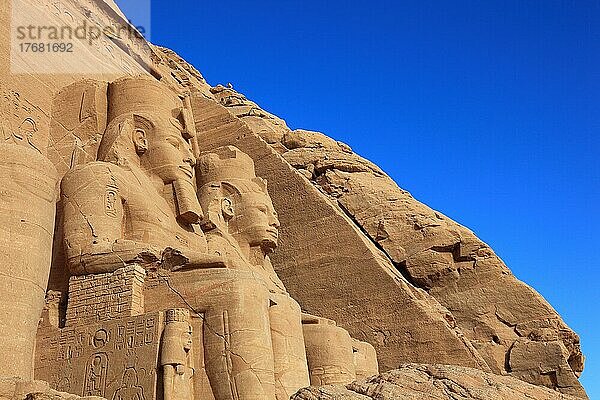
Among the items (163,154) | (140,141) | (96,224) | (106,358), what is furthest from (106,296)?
(140,141)

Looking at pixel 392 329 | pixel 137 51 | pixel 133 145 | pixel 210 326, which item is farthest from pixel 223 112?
pixel 210 326

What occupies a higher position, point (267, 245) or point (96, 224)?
point (267, 245)

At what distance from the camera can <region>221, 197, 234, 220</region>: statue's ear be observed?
8086 millimetres

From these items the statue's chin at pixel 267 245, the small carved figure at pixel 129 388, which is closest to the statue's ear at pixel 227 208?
the statue's chin at pixel 267 245

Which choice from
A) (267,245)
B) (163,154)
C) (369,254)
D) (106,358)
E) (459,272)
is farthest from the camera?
(459,272)

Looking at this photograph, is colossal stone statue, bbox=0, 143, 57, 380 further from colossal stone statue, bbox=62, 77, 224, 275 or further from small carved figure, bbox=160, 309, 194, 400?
small carved figure, bbox=160, 309, 194, 400

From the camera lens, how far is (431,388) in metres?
4.47

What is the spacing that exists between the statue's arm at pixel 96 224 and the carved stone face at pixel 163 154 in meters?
0.84

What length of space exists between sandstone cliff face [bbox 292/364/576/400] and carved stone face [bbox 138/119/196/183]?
3585 mm

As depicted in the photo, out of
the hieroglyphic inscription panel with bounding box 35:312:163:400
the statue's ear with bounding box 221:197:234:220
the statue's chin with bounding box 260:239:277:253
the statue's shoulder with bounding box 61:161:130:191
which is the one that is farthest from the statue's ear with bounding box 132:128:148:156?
the hieroglyphic inscription panel with bounding box 35:312:163:400

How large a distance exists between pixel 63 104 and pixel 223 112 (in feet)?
10.3

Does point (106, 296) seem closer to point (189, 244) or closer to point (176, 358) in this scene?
point (176, 358)

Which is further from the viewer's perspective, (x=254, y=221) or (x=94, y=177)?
(x=254, y=221)

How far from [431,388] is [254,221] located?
3907 mm
